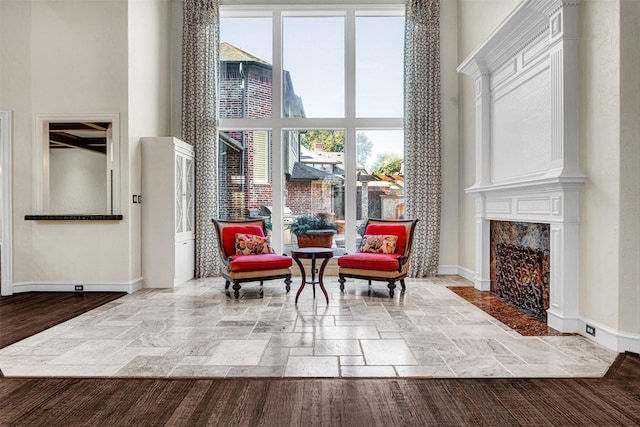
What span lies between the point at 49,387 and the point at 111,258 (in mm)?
2989

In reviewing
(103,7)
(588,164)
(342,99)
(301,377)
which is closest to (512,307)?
(588,164)

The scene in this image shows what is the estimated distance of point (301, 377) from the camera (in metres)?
2.58

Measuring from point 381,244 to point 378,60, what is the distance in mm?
3250

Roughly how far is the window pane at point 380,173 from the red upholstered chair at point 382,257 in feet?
3.19

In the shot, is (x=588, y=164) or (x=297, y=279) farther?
(x=297, y=279)

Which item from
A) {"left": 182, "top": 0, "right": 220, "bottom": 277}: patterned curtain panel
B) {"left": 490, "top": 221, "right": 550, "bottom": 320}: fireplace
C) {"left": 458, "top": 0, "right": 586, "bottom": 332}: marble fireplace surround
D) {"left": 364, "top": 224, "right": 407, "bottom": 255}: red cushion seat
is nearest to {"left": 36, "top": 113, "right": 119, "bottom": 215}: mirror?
{"left": 182, "top": 0, "right": 220, "bottom": 277}: patterned curtain panel

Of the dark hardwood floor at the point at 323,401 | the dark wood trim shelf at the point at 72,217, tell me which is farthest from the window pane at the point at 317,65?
the dark hardwood floor at the point at 323,401

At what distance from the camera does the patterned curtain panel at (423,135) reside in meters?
6.41

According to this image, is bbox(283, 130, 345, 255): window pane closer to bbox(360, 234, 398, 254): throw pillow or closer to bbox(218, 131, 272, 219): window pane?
bbox(218, 131, 272, 219): window pane

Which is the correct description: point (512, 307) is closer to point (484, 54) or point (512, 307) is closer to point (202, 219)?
point (484, 54)

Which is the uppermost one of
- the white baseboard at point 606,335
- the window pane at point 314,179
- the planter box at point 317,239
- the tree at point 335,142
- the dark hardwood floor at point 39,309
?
the tree at point 335,142

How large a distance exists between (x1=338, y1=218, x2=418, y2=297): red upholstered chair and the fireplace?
3.55 ft

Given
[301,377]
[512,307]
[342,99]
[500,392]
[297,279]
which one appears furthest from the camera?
[342,99]

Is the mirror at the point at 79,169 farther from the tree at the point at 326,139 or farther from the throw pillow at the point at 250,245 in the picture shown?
the tree at the point at 326,139
